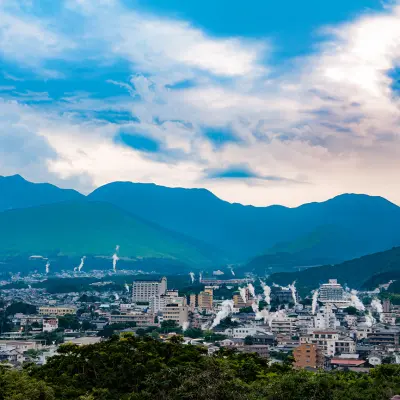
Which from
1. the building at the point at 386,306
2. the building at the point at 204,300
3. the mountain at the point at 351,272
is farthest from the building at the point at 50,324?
the mountain at the point at 351,272

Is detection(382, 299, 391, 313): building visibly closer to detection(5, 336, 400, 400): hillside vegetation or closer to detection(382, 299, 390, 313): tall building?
detection(382, 299, 390, 313): tall building

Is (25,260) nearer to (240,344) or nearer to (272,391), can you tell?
(240,344)

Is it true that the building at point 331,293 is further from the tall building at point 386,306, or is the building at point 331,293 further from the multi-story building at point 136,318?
the multi-story building at point 136,318

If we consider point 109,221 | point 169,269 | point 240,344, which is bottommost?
point 240,344

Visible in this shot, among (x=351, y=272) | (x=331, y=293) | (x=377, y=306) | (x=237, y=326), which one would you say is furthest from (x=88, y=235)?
(x=237, y=326)

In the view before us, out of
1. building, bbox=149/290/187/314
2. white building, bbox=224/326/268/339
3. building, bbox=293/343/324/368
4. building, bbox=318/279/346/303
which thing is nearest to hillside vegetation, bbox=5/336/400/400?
building, bbox=293/343/324/368

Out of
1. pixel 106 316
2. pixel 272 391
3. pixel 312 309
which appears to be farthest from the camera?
pixel 312 309

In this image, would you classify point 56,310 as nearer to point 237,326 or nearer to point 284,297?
point 237,326

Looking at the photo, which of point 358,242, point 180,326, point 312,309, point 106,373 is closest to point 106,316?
point 180,326
